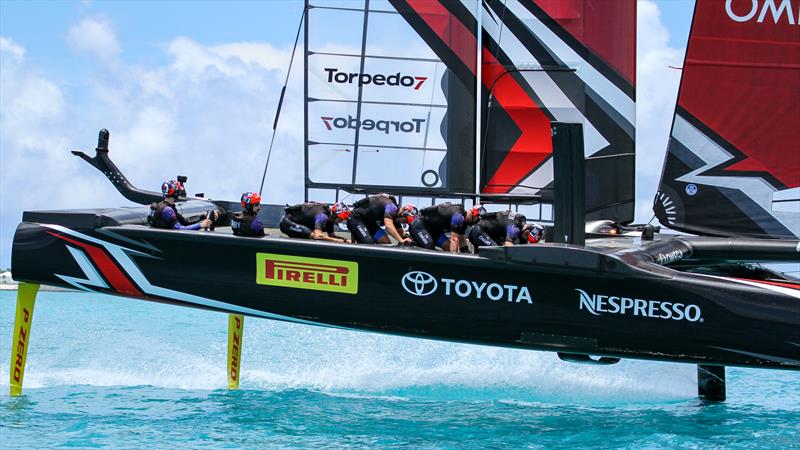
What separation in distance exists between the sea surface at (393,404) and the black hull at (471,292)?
79 centimetres

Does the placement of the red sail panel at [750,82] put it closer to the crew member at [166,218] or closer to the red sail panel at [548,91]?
the red sail panel at [548,91]

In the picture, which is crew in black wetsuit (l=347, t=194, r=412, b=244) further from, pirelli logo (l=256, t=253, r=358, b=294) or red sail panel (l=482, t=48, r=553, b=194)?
red sail panel (l=482, t=48, r=553, b=194)

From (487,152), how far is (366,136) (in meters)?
1.21

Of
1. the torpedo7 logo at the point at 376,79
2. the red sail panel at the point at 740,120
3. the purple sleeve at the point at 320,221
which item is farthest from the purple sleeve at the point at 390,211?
the red sail panel at the point at 740,120

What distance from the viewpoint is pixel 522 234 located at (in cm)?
778

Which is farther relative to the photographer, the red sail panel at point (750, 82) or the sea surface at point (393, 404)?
the red sail panel at point (750, 82)

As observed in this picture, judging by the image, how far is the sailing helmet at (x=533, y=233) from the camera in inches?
306

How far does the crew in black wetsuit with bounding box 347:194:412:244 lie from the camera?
8211 millimetres

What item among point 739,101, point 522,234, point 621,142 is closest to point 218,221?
point 522,234

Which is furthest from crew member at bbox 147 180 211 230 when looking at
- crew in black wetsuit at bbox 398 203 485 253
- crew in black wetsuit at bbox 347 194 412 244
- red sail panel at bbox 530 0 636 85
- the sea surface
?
red sail panel at bbox 530 0 636 85

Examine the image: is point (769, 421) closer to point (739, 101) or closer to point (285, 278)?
point (739, 101)

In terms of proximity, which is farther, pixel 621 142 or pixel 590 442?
pixel 621 142

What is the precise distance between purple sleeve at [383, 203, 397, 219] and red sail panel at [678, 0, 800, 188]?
8.80 ft

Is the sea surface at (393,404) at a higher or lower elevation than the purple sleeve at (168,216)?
lower
